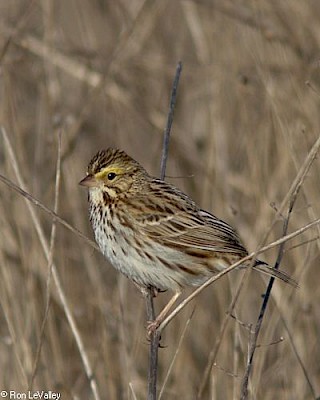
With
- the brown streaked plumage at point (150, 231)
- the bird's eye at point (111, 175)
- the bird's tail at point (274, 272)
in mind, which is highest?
the bird's eye at point (111, 175)

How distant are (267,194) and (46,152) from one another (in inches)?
56.0

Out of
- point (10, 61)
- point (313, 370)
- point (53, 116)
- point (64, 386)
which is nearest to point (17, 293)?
point (64, 386)

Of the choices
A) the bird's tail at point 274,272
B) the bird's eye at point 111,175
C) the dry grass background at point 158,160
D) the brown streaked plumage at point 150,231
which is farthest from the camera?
the dry grass background at point 158,160

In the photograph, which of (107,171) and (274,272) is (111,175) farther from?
(274,272)

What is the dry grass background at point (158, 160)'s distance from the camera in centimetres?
482

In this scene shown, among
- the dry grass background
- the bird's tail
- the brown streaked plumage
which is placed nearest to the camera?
the bird's tail

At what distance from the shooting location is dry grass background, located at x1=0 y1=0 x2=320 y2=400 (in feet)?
15.8

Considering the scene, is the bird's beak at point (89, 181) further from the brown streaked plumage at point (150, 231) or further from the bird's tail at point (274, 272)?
the bird's tail at point (274, 272)

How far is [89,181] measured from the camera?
397 cm

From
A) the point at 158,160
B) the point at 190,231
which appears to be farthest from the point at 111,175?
the point at 158,160

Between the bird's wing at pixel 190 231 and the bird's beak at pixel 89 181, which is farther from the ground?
the bird's beak at pixel 89 181

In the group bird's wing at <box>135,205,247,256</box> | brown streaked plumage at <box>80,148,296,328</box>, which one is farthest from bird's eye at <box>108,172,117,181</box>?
bird's wing at <box>135,205,247,256</box>

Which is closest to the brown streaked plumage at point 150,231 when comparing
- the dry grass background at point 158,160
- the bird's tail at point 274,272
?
the bird's tail at point 274,272

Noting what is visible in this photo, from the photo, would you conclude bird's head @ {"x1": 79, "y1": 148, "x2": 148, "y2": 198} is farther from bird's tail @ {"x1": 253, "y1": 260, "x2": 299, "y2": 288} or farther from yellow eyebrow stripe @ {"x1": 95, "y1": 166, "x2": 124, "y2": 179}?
bird's tail @ {"x1": 253, "y1": 260, "x2": 299, "y2": 288}
